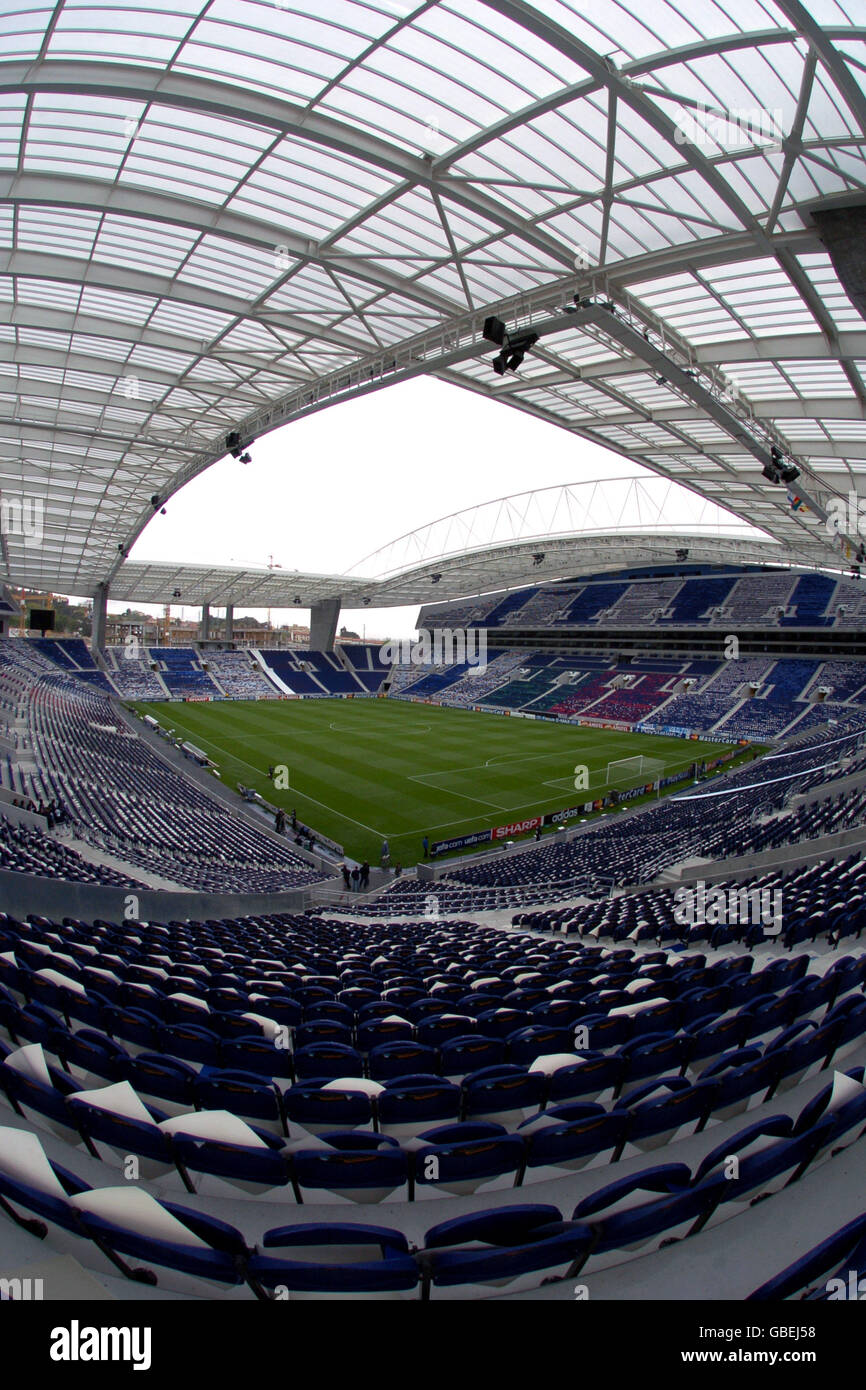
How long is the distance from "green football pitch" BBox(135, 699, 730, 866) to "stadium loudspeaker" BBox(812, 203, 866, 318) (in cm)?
2038

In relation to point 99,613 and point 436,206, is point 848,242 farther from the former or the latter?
point 99,613

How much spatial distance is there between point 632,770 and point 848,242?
3067 centimetres

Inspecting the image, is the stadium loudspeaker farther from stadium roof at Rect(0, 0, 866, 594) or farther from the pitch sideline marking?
the pitch sideline marking

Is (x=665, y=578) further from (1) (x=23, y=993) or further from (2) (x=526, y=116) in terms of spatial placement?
(1) (x=23, y=993)

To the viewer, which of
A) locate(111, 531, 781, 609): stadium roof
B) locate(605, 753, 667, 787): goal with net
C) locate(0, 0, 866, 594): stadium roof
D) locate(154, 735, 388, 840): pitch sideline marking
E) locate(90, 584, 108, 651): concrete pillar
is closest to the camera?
locate(0, 0, 866, 594): stadium roof

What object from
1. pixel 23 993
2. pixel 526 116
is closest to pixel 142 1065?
pixel 23 993

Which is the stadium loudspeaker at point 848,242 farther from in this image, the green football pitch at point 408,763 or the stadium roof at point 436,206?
the green football pitch at point 408,763

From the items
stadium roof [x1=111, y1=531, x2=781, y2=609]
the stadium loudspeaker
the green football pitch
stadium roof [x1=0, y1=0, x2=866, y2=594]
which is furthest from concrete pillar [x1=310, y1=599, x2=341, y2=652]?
the stadium loudspeaker

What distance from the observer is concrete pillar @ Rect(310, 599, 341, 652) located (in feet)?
263

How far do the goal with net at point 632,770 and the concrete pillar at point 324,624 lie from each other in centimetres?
4831

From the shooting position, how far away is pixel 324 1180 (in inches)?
118

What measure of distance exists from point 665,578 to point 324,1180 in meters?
73.4

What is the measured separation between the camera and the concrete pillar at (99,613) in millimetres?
59250

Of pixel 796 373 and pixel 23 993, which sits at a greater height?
pixel 796 373
